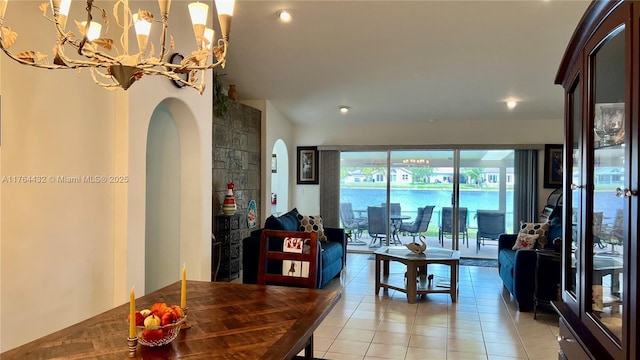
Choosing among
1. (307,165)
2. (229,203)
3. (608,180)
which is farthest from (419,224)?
(608,180)

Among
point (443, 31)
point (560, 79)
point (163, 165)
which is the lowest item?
point (163, 165)

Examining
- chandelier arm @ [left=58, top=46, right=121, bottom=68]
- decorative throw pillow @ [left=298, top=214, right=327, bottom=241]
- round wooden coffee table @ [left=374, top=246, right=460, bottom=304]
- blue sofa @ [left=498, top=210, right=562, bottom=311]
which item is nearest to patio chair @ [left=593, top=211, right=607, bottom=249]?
chandelier arm @ [left=58, top=46, right=121, bottom=68]

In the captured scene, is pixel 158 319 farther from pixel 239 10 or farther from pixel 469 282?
pixel 469 282

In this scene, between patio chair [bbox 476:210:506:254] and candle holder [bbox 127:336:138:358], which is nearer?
candle holder [bbox 127:336:138:358]

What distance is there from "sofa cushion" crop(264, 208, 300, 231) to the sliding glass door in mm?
2361

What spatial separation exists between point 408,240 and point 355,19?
451 cm

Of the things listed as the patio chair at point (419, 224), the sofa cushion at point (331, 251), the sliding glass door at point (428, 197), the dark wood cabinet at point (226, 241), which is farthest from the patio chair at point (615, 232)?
the patio chair at point (419, 224)

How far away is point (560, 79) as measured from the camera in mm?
2027

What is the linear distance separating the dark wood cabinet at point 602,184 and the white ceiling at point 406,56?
8.18ft

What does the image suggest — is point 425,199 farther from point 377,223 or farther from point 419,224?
point 377,223

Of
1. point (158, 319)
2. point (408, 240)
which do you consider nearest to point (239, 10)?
point (158, 319)

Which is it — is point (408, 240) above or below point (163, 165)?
below

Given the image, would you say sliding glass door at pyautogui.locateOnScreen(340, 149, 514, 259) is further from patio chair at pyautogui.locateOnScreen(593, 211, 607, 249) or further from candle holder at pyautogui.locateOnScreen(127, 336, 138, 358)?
candle holder at pyautogui.locateOnScreen(127, 336, 138, 358)

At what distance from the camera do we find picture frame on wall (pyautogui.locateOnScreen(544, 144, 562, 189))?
682cm
